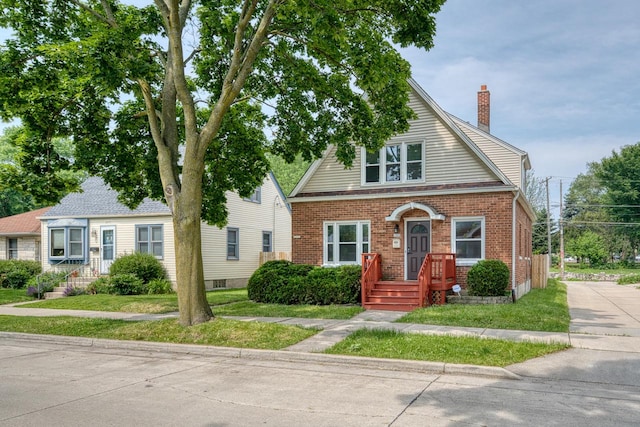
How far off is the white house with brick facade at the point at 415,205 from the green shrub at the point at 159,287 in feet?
21.5

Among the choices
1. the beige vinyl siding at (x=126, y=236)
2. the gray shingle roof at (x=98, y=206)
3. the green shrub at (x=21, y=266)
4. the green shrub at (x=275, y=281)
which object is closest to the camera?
the green shrub at (x=275, y=281)

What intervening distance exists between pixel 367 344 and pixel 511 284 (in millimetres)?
8492

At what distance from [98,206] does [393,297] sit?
16430mm

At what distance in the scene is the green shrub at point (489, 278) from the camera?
15.7 m

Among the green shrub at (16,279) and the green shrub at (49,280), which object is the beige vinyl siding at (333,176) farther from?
the green shrub at (16,279)

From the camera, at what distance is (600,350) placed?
920 cm

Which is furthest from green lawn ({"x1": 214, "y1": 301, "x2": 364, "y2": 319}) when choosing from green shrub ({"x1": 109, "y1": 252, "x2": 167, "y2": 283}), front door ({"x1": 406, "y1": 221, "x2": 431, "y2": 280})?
green shrub ({"x1": 109, "y1": 252, "x2": 167, "y2": 283})

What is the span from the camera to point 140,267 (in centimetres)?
2236

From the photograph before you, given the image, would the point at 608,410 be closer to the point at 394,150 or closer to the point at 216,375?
the point at 216,375

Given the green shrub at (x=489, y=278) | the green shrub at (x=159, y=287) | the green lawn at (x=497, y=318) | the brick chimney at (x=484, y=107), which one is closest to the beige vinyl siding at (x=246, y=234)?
the green shrub at (x=159, y=287)

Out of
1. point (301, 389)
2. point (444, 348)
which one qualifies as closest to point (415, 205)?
point (444, 348)

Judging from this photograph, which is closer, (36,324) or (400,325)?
(400,325)

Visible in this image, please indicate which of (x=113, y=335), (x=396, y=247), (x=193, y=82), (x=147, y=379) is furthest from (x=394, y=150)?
(x=147, y=379)

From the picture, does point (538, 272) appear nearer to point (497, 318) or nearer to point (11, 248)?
point (497, 318)
